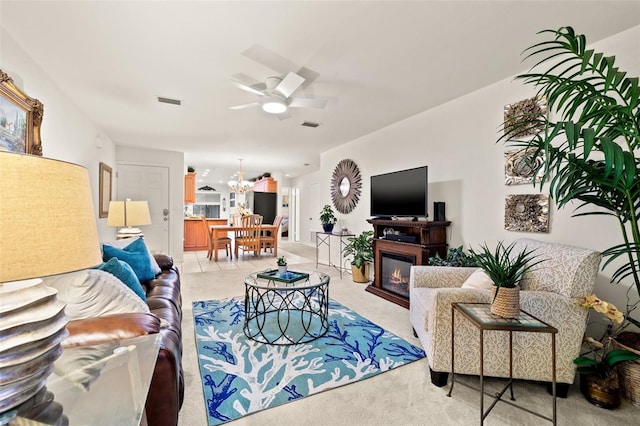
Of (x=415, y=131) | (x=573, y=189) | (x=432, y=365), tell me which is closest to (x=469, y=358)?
(x=432, y=365)

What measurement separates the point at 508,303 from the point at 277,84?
8.03ft

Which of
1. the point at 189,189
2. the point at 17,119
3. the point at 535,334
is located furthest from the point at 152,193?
the point at 535,334

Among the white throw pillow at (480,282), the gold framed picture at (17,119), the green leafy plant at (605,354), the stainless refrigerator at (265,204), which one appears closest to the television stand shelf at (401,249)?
the white throw pillow at (480,282)

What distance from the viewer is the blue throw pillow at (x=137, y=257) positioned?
249 centimetres

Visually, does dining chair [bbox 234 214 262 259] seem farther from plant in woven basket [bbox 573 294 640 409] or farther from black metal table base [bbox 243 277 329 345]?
plant in woven basket [bbox 573 294 640 409]

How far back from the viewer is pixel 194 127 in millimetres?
4488

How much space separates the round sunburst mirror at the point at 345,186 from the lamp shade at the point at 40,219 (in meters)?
4.58

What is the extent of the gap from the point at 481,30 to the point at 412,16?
56cm

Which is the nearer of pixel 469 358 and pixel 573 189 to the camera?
pixel 573 189

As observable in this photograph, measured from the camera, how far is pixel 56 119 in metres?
2.97

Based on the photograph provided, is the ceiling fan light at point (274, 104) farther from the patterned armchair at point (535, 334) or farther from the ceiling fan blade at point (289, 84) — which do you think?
the patterned armchair at point (535, 334)

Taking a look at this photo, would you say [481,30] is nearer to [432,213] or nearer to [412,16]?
[412,16]

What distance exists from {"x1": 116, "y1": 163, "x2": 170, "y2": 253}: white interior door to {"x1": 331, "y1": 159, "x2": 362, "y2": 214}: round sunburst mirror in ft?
12.0

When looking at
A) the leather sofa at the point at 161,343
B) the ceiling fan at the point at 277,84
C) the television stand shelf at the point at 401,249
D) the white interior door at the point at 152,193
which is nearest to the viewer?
the leather sofa at the point at 161,343
